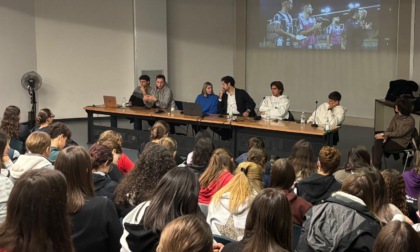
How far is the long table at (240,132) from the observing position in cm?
726

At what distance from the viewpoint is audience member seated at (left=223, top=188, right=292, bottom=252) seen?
7.27ft

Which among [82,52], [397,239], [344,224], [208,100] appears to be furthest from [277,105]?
[397,239]

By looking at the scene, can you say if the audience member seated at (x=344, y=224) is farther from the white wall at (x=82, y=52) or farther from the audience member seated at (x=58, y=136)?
the white wall at (x=82, y=52)

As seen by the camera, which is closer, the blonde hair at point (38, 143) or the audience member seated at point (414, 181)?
the blonde hair at point (38, 143)

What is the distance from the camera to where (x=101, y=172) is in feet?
11.9

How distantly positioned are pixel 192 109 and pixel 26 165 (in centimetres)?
465

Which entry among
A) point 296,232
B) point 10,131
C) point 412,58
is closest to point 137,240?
point 296,232

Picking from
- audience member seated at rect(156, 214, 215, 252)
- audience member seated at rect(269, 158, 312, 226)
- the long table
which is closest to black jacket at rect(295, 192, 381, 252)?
audience member seated at rect(269, 158, 312, 226)

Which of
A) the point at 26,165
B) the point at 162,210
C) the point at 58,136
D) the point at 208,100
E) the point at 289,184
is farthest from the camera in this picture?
the point at 208,100

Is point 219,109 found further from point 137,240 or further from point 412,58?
point 137,240

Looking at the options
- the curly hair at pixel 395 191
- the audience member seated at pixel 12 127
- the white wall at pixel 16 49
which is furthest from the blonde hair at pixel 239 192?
the white wall at pixel 16 49

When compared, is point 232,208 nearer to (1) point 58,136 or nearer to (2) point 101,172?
(2) point 101,172

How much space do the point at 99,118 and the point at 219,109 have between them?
3.97 metres

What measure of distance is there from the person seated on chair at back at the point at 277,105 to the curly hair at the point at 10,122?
13.0ft
